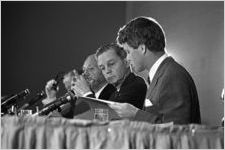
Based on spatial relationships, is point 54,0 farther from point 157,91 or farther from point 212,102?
point 157,91

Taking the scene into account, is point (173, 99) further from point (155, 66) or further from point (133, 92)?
point (133, 92)

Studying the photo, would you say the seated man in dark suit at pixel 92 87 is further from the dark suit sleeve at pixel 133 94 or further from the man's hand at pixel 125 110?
the man's hand at pixel 125 110

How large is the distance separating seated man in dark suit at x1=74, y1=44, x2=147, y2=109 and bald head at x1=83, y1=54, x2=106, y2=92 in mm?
195

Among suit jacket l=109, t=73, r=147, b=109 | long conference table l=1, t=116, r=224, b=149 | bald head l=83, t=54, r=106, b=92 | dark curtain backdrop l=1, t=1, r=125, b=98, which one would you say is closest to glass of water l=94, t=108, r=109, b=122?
long conference table l=1, t=116, r=224, b=149

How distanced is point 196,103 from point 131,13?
3.51m

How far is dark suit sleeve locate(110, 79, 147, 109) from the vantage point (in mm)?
2082

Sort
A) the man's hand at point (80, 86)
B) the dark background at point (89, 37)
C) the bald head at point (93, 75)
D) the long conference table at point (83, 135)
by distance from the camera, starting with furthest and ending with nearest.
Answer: the dark background at point (89, 37), the bald head at point (93, 75), the man's hand at point (80, 86), the long conference table at point (83, 135)

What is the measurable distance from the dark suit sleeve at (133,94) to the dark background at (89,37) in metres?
1.54

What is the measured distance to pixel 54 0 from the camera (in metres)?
4.40

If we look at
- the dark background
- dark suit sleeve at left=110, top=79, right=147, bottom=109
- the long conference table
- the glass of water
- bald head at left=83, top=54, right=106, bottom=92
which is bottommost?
the long conference table

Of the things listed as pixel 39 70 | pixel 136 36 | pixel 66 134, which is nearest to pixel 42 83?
pixel 39 70

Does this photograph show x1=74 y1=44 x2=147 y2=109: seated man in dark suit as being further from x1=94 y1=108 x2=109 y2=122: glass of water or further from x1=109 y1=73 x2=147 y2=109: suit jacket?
x1=94 y1=108 x2=109 y2=122: glass of water

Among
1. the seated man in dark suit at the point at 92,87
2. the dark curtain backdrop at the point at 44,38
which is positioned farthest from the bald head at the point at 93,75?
the dark curtain backdrop at the point at 44,38

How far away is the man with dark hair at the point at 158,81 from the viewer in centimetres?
144
